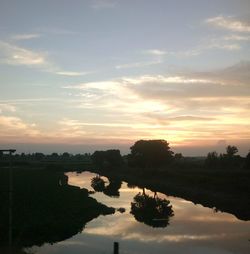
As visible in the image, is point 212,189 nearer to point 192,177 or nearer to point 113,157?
point 192,177

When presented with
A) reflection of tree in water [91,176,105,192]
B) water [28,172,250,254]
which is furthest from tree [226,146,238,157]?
water [28,172,250,254]

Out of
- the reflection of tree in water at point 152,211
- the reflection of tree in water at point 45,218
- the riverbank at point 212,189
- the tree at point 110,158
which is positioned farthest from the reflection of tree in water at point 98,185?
the tree at point 110,158

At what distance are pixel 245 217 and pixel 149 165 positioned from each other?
72984 millimetres

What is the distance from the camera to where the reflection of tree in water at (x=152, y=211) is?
3903cm

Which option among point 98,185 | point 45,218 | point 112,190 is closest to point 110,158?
point 98,185

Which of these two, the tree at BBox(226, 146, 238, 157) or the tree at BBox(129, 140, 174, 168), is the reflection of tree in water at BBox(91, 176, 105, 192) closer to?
the tree at BBox(129, 140, 174, 168)

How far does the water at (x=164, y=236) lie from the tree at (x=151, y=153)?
217 feet

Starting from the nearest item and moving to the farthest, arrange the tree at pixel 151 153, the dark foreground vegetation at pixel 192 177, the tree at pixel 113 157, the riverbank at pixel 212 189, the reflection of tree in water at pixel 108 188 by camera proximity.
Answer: the riverbank at pixel 212 189 < the dark foreground vegetation at pixel 192 177 < the reflection of tree in water at pixel 108 188 < the tree at pixel 151 153 < the tree at pixel 113 157

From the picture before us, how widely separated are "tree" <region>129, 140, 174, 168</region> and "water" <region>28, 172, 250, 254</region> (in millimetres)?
66024

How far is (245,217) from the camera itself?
4041 centimetres

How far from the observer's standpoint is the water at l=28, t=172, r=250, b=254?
2691cm

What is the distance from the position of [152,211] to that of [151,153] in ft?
208

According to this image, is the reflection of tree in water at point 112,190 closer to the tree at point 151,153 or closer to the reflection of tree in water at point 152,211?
the reflection of tree in water at point 152,211

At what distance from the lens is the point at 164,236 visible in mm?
31672
